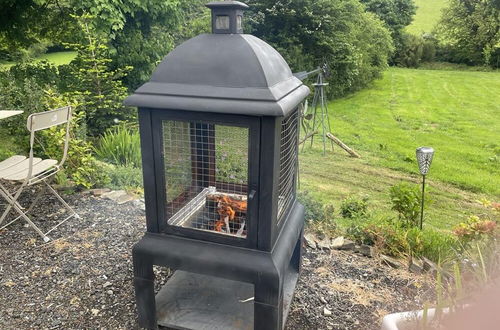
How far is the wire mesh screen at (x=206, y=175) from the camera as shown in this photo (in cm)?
211

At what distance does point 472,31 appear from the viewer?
21344 millimetres

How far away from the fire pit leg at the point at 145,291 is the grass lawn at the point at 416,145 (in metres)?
3.98

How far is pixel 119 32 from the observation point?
26.5 ft

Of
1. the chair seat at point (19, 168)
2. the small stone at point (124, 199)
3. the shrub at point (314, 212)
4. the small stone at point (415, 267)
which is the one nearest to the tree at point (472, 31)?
the shrub at point (314, 212)

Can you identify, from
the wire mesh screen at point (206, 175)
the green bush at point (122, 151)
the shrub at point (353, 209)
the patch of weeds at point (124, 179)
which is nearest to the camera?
the wire mesh screen at point (206, 175)

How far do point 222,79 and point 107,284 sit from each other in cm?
180

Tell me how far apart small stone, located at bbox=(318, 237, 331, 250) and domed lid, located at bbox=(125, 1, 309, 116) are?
1.74m

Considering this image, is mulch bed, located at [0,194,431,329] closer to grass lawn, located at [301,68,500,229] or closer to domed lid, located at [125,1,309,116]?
domed lid, located at [125,1,309,116]

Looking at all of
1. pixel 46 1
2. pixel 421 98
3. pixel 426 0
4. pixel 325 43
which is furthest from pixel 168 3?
pixel 426 0

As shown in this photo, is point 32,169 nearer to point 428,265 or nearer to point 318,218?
point 318,218

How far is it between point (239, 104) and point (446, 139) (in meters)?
8.86

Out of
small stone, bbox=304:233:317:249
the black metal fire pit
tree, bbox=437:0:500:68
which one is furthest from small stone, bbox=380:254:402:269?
tree, bbox=437:0:500:68

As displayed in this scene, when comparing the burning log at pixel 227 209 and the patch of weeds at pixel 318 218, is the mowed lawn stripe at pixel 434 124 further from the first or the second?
the burning log at pixel 227 209

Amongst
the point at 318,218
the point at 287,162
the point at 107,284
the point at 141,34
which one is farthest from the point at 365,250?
the point at 141,34
